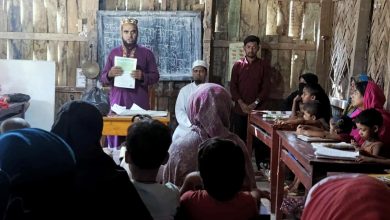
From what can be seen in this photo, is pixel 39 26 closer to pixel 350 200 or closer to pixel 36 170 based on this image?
pixel 36 170

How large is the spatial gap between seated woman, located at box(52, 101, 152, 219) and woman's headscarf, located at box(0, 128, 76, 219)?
182 millimetres

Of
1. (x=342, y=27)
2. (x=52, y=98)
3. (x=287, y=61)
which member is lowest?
(x=52, y=98)

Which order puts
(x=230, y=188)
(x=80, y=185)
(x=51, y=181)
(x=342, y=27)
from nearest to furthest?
(x=51, y=181) → (x=80, y=185) → (x=230, y=188) → (x=342, y=27)

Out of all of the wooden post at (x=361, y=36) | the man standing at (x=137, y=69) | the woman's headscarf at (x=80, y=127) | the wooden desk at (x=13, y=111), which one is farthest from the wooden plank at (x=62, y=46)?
the woman's headscarf at (x=80, y=127)

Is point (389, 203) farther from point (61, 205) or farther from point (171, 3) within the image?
point (171, 3)

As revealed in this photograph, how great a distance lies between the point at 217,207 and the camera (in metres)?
1.77

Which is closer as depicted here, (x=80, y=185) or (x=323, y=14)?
(x=80, y=185)

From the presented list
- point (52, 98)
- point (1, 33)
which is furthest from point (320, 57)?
point (1, 33)

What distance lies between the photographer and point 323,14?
20.7ft

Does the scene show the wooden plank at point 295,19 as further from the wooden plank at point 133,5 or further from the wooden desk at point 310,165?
the wooden desk at point 310,165

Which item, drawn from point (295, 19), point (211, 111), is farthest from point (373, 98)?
point (295, 19)

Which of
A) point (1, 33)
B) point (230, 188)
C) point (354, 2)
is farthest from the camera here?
point (1, 33)

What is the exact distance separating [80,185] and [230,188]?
57cm

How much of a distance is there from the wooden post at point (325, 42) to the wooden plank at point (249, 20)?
2.93 ft
